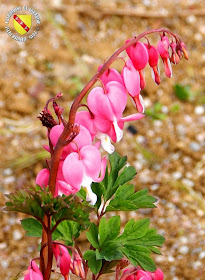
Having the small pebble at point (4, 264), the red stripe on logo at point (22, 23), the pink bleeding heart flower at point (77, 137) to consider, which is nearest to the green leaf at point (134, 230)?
the pink bleeding heart flower at point (77, 137)

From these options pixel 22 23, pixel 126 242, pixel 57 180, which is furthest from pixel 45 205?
pixel 22 23

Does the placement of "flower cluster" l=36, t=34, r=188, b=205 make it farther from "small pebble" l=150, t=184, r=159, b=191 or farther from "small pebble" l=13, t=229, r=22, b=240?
"small pebble" l=150, t=184, r=159, b=191

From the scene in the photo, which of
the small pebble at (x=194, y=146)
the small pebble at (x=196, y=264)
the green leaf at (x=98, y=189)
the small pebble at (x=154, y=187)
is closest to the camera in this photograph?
the green leaf at (x=98, y=189)

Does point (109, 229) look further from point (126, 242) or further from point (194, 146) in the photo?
point (194, 146)

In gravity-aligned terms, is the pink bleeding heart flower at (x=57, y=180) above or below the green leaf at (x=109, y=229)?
above

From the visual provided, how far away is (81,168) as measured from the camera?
3.08 feet

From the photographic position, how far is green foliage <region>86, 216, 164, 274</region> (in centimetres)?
110

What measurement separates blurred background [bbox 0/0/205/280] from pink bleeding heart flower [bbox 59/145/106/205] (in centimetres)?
97

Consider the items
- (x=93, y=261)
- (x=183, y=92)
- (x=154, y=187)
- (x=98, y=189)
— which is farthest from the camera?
(x=183, y=92)

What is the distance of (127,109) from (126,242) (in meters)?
1.46

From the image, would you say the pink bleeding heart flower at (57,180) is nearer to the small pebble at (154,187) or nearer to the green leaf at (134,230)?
the green leaf at (134,230)

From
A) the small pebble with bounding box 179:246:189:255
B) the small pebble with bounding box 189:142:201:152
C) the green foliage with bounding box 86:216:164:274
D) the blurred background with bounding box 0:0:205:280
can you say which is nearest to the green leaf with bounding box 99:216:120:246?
the green foliage with bounding box 86:216:164:274

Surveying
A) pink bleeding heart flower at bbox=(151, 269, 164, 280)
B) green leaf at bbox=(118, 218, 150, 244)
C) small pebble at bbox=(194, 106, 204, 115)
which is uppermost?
green leaf at bbox=(118, 218, 150, 244)

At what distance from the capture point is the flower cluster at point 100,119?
3.13ft
